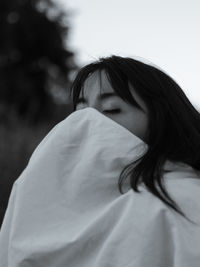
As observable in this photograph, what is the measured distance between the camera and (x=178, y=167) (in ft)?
5.53

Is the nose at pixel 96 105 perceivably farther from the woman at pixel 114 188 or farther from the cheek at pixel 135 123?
the cheek at pixel 135 123

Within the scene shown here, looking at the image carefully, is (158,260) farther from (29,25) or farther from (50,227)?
(29,25)

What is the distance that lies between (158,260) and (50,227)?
347 millimetres

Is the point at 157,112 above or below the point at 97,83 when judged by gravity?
below

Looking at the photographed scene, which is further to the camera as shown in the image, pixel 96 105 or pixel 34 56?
pixel 34 56

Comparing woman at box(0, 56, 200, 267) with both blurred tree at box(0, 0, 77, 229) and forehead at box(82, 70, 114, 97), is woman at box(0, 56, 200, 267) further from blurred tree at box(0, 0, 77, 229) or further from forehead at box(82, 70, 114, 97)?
blurred tree at box(0, 0, 77, 229)

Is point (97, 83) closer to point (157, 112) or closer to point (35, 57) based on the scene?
point (157, 112)

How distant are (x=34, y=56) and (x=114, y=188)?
24017 millimetres

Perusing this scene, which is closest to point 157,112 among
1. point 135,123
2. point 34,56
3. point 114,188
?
point 135,123

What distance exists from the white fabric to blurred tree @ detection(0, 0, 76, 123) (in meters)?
20.7

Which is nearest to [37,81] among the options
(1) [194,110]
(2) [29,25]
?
(2) [29,25]

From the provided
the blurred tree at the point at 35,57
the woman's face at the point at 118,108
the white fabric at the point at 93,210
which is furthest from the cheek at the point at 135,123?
the blurred tree at the point at 35,57

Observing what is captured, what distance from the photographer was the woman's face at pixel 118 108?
1.83m

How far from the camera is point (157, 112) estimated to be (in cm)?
185
